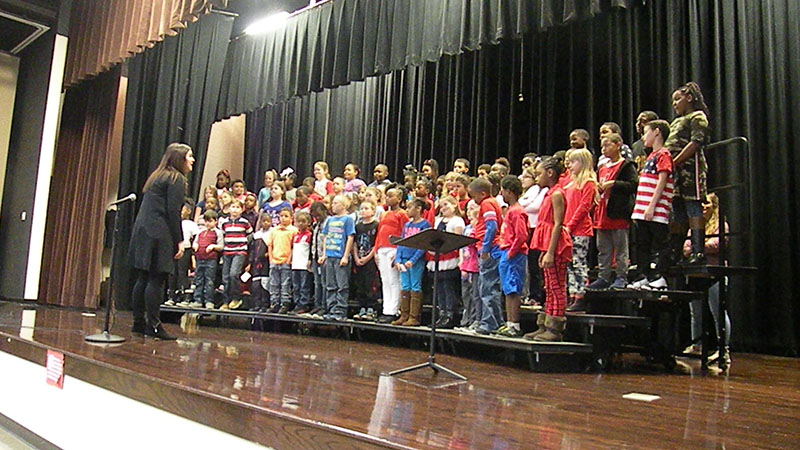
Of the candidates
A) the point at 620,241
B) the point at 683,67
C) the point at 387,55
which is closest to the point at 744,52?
the point at 683,67

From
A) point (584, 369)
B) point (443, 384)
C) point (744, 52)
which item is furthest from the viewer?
point (744, 52)

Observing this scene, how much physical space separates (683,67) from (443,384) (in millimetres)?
4701

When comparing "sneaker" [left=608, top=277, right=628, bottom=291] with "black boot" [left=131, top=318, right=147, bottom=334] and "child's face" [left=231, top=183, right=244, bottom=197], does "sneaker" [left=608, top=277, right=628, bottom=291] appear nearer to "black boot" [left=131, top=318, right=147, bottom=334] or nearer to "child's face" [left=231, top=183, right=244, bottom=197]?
"black boot" [left=131, top=318, right=147, bottom=334]

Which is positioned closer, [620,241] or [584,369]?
[584,369]

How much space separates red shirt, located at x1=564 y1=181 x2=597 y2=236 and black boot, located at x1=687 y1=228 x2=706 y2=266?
650mm

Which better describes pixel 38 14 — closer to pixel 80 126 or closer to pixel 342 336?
pixel 80 126

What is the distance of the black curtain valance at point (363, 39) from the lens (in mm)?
5957

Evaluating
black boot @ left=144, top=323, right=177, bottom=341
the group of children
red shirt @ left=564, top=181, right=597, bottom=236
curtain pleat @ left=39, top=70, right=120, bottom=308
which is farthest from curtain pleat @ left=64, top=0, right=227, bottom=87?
red shirt @ left=564, top=181, right=597, bottom=236

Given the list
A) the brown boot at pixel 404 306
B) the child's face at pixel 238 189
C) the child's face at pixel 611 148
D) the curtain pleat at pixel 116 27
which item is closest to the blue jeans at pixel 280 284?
the child's face at pixel 238 189

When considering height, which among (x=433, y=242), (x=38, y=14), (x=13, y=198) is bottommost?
(x=433, y=242)

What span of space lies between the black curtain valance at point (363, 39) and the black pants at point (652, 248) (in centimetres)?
190

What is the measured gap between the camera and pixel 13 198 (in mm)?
10133

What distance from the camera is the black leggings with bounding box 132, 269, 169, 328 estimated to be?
4.34 metres

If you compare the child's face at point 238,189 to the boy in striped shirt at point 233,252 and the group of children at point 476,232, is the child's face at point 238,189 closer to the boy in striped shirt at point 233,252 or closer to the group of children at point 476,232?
the group of children at point 476,232
